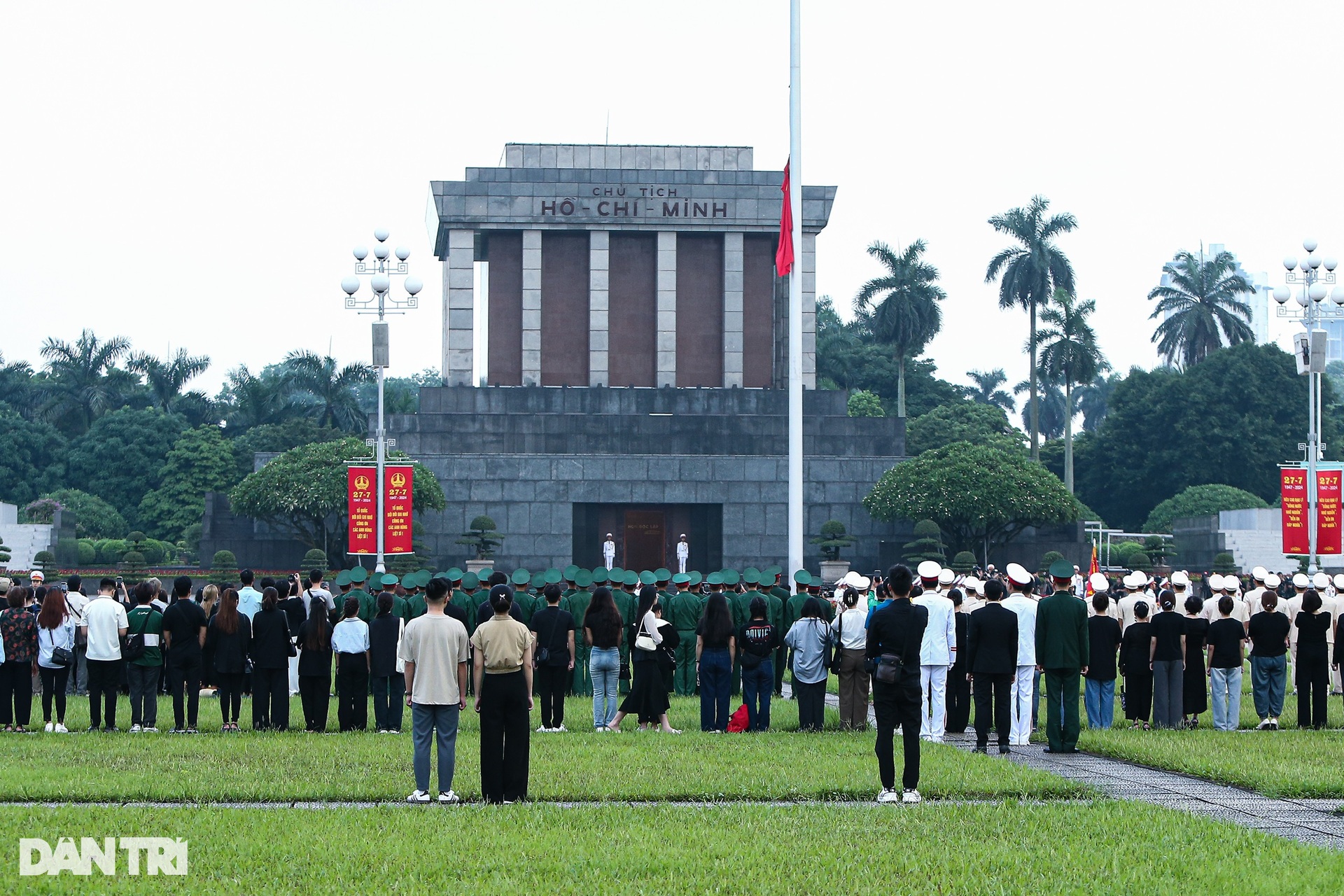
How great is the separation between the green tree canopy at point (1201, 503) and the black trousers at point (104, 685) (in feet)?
161

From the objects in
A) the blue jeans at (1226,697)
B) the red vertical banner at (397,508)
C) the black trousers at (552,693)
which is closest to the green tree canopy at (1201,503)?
the red vertical banner at (397,508)

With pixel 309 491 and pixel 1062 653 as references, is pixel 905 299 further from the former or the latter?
pixel 1062 653

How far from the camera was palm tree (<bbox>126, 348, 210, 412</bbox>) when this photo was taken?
8350cm

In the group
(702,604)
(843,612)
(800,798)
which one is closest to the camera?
(800,798)

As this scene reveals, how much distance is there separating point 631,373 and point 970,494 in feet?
42.1

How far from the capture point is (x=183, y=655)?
17.4m

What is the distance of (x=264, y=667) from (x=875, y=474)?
1300 inches

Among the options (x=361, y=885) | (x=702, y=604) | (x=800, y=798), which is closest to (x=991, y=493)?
(x=702, y=604)

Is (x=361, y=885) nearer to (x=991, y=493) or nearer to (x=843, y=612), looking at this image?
(x=843, y=612)

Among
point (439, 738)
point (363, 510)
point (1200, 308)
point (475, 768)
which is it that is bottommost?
point (475, 768)

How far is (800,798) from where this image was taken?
12430mm

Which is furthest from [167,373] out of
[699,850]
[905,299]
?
[699,850]

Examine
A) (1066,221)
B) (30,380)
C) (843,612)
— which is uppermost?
(1066,221)

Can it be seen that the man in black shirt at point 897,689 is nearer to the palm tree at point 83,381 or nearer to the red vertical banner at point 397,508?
the red vertical banner at point 397,508
